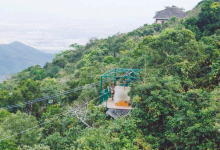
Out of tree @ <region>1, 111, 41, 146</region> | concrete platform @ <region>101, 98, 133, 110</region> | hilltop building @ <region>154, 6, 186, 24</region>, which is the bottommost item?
tree @ <region>1, 111, 41, 146</region>

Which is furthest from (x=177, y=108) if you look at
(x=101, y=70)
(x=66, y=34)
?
(x=66, y=34)

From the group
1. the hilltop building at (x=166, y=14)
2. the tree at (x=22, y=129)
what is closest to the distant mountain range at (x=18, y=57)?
the hilltop building at (x=166, y=14)

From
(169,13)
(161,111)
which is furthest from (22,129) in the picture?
(169,13)

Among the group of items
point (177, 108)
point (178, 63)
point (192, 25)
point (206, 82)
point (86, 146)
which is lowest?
point (86, 146)

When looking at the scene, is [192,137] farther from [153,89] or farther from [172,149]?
[153,89]

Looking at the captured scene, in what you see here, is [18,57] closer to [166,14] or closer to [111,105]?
[166,14]

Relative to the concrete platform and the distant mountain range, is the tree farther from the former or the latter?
the distant mountain range

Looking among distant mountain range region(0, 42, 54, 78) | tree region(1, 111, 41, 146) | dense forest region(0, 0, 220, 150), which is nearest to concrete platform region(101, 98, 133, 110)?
dense forest region(0, 0, 220, 150)

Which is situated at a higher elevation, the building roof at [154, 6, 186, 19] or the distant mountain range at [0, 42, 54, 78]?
the building roof at [154, 6, 186, 19]

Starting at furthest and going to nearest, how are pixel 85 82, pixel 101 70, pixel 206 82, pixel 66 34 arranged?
1. pixel 66 34
2. pixel 101 70
3. pixel 85 82
4. pixel 206 82
